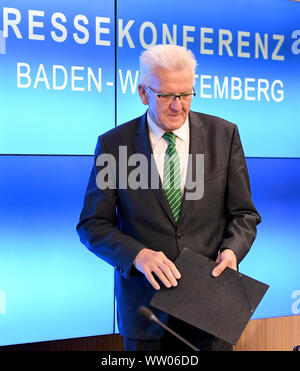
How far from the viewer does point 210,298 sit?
1701mm

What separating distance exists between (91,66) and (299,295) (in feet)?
6.60

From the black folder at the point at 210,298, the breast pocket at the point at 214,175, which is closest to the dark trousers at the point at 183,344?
the black folder at the point at 210,298

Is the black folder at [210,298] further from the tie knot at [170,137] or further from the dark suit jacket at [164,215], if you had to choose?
the tie knot at [170,137]

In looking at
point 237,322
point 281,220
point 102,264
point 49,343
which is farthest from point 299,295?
point 237,322

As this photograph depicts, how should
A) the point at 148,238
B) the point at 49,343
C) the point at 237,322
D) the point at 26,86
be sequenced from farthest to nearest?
1. the point at 49,343
2. the point at 26,86
3. the point at 148,238
4. the point at 237,322

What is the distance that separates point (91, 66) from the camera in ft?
9.59

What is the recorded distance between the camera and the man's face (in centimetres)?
189

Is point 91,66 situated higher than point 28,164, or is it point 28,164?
point 91,66

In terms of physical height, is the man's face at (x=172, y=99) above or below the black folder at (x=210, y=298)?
above

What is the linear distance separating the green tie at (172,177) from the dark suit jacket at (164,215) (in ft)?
0.10

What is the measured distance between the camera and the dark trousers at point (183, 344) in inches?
76.0

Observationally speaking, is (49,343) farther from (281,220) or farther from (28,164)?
(281,220)

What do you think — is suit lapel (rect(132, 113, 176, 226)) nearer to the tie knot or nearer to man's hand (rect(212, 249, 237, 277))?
the tie knot

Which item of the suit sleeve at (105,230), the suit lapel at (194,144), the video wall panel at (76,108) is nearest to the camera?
the suit sleeve at (105,230)
